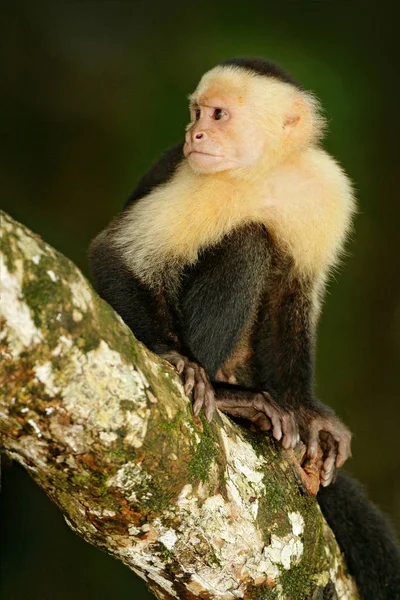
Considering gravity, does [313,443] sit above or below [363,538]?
above

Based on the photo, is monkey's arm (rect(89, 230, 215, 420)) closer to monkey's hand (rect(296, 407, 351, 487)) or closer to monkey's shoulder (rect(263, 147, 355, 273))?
monkey's shoulder (rect(263, 147, 355, 273))

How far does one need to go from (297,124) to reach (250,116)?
0.18 metres

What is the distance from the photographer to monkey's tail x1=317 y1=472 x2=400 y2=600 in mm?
2988

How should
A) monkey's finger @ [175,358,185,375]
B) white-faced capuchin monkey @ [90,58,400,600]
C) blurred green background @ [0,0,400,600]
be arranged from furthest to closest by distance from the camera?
blurred green background @ [0,0,400,600] → white-faced capuchin monkey @ [90,58,400,600] → monkey's finger @ [175,358,185,375]

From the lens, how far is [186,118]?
5332 mm

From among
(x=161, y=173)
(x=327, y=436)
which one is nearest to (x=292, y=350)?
A: (x=327, y=436)

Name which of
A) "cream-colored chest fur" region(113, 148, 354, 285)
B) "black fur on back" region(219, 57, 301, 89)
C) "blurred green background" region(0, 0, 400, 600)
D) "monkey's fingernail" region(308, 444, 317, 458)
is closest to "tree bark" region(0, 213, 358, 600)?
"monkey's fingernail" region(308, 444, 317, 458)

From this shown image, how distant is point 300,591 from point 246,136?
1.58 metres

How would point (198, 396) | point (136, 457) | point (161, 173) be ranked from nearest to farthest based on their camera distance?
point (136, 457) < point (198, 396) < point (161, 173)

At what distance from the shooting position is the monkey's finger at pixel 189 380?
2312mm

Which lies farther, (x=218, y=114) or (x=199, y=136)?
(x=218, y=114)

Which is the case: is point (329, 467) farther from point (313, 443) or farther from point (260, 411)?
point (260, 411)

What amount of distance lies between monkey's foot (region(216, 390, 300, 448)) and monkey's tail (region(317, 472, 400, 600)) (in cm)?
53

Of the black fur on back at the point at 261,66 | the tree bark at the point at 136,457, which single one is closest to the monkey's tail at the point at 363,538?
the tree bark at the point at 136,457
